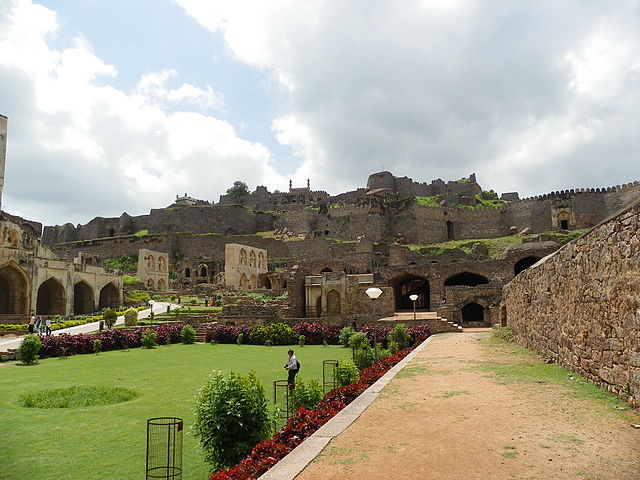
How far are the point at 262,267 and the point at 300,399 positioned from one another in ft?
157

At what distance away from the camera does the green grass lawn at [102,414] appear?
20.3 ft

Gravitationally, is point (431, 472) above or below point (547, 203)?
below

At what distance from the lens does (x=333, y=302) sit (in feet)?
101

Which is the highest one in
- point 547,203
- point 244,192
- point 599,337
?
point 244,192

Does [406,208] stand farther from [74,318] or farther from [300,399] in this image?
[300,399]

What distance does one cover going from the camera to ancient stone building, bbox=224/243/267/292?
49.2 m

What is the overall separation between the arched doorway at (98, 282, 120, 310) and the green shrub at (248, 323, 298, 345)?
19.1 metres

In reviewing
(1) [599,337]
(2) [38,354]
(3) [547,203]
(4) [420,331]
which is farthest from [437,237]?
(1) [599,337]

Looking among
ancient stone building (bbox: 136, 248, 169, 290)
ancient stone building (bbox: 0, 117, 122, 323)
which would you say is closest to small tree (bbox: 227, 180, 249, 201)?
ancient stone building (bbox: 136, 248, 169, 290)

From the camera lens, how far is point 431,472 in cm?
436

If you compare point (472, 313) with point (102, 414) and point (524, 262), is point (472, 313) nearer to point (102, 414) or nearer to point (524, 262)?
point (524, 262)

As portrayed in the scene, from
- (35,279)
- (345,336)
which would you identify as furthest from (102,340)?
(35,279)

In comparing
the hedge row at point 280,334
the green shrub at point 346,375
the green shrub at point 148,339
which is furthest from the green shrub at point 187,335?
the green shrub at point 346,375

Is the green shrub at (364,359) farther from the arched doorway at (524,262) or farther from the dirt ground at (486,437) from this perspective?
the arched doorway at (524,262)
